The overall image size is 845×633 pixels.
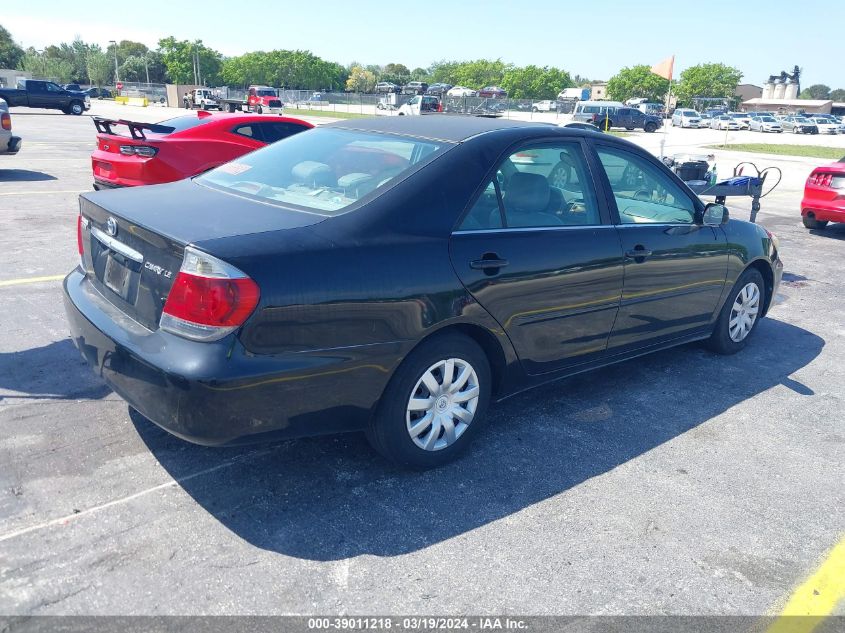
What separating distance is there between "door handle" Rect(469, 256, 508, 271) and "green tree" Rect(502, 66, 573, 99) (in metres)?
116

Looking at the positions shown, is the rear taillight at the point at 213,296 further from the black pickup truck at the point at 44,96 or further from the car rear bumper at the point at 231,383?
the black pickup truck at the point at 44,96

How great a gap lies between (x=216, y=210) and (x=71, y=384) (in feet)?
5.72

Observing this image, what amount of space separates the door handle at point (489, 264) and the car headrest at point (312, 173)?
866 mm

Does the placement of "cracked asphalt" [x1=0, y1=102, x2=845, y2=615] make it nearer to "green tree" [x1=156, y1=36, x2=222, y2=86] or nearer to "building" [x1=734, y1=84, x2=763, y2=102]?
"green tree" [x1=156, y1=36, x2=222, y2=86]

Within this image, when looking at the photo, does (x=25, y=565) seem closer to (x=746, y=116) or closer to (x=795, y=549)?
(x=795, y=549)

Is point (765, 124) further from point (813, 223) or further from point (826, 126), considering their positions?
point (813, 223)

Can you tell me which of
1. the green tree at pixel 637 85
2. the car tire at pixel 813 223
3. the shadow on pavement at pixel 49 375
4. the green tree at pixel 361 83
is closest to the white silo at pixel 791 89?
the green tree at pixel 637 85

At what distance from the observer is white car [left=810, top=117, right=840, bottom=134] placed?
6341cm

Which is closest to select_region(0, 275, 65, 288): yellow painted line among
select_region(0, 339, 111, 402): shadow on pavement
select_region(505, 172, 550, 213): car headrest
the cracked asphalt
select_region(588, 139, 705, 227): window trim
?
the cracked asphalt

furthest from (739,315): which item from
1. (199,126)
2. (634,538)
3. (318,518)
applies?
(199,126)

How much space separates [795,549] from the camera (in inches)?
122

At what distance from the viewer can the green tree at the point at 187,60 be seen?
343ft

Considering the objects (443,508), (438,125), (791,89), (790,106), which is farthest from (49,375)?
(791,89)

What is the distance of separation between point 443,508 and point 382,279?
1090 millimetres
